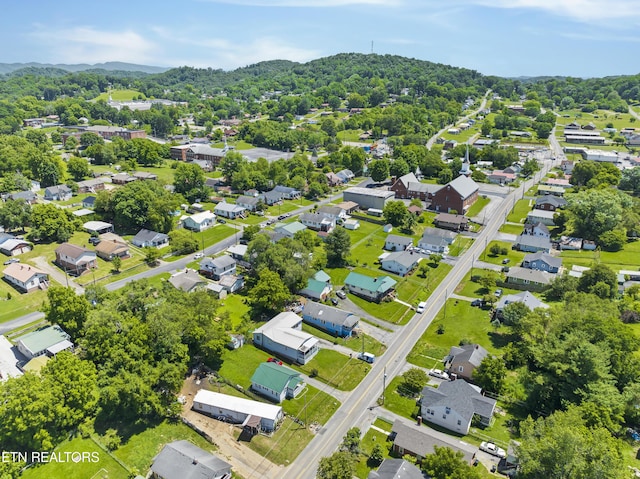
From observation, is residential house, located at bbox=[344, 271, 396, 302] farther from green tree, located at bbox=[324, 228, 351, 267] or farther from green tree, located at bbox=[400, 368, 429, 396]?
green tree, located at bbox=[400, 368, 429, 396]

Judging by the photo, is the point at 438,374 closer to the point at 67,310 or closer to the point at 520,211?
the point at 67,310

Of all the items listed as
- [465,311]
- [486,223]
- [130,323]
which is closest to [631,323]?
[465,311]

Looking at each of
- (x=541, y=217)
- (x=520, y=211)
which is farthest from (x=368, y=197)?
(x=541, y=217)

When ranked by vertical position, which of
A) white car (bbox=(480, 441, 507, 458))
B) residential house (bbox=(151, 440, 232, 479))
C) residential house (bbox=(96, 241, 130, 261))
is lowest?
white car (bbox=(480, 441, 507, 458))

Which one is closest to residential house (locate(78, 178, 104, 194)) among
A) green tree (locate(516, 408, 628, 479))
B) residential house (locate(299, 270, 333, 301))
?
residential house (locate(299, 270, 333, 301))

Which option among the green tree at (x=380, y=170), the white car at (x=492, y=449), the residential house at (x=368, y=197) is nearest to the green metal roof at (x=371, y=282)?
the white car at (x=492, y=449)

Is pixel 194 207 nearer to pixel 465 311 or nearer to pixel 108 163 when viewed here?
pixel 108 163
